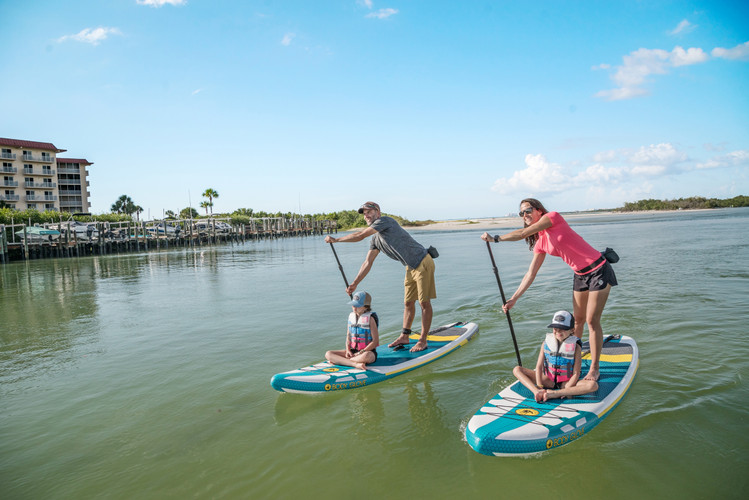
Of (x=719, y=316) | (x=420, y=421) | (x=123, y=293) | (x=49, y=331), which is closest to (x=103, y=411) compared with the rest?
(x=420, y=421)

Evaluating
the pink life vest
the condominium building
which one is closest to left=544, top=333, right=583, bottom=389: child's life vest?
the pink life vest

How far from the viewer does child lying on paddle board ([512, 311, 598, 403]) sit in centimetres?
511

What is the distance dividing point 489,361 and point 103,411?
6053 millimetres

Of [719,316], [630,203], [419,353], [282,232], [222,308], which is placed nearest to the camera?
[419,353]

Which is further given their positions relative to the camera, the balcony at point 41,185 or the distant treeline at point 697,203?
the distant treeline at point 697,203

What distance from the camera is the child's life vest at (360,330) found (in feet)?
22.4

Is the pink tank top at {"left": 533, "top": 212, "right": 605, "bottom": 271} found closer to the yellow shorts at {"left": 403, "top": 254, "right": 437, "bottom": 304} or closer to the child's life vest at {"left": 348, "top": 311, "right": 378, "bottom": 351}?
the yellow shorts at {"left": 403, "top": 254, "right": 437, "bottom": 304}

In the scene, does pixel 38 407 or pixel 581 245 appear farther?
pixel 38 407

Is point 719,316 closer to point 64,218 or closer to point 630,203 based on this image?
point 64,218

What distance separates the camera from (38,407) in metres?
6.62

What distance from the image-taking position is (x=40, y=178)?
240 feet

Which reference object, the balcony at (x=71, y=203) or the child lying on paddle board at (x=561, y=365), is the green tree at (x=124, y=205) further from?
the child lying on paddle board at (x=561, y=365)

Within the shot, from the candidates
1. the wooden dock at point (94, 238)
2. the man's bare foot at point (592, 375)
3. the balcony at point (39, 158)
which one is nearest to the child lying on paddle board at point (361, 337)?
the man's bare foot at point (592, 375)

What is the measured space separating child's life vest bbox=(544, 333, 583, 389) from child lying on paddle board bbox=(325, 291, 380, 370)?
2.56m
